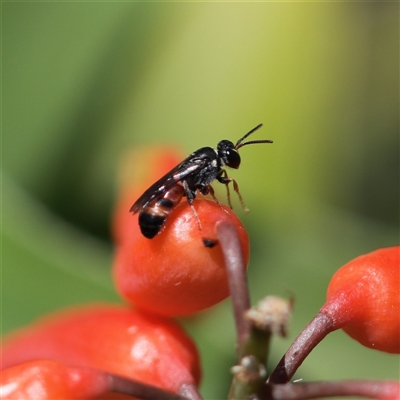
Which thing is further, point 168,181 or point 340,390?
point 168,181

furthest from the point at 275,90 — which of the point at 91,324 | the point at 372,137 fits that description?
the point at 91,324

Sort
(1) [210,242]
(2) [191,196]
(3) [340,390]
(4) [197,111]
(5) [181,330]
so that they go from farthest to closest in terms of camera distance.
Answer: (4) [197,111] < (5) [181,330] < (2) [191,196] < (1) [210,242] < (3) [340,390]

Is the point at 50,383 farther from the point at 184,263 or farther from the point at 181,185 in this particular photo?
the point at 181,185

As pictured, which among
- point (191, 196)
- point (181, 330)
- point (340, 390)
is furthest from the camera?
point (181, 330)

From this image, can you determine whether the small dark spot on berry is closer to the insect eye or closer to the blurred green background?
the insect eye

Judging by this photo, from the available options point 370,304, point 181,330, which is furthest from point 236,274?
point 181,330

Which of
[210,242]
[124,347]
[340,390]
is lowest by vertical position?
[124,347]

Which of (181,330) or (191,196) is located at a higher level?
(191,196)

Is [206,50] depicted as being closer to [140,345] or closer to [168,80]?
[168,80]
